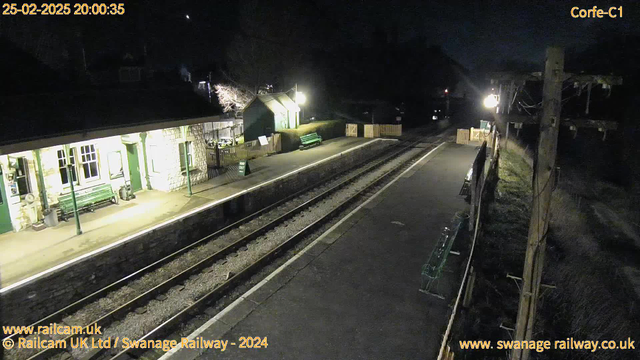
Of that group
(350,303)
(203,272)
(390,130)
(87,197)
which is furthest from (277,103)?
(350,303)

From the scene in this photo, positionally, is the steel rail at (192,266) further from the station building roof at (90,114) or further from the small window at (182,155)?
the station building roof at (90,114)

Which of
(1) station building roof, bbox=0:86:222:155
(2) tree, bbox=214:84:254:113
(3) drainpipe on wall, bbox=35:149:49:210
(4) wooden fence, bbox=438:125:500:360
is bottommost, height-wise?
(4) wooden fence, bbox=438:125:500:360

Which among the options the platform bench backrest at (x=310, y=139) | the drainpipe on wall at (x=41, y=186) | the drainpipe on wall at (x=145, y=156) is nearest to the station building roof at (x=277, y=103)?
the platform bench backrest at (x=310, y=139)

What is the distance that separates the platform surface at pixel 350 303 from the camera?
6.55 metres

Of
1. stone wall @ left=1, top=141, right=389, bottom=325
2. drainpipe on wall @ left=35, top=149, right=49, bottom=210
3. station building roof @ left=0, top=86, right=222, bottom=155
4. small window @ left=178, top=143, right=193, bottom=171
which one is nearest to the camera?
stone wall @ left=1, top=141, right=389, bottom=325

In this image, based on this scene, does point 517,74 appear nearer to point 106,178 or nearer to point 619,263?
point 619,263

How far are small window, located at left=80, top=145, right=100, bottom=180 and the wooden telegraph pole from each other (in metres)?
13.0

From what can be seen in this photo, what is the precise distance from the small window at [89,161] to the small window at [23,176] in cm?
173

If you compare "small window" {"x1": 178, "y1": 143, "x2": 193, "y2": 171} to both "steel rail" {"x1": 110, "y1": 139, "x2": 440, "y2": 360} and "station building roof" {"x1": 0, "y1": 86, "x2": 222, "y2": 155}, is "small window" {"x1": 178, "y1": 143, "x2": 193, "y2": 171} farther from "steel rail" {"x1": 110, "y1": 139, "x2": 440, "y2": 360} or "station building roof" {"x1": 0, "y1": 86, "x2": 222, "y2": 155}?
"steel rail" {"x1": 110, "y1": 139, "x2": 440, "y2": 360}

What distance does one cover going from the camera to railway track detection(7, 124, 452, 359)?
7930 millimetres

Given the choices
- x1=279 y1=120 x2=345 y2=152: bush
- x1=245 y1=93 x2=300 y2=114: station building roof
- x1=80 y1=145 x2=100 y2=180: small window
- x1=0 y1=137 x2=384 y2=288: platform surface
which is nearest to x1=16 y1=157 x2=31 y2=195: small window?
x1=0 y1=137 x2=384 y2=288: platform surface

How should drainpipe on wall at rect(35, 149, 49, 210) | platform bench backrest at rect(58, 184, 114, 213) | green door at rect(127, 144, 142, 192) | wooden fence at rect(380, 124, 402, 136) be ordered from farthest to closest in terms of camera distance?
wooden fence at rect(380, 124, 402, 136), green door at rect(127, 144, 142, 192), platform bench backrest at rect(58, 184, 114, 213), drainpipe on wall at rect(35, 149, 49, 210)

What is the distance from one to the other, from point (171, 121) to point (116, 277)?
604cm

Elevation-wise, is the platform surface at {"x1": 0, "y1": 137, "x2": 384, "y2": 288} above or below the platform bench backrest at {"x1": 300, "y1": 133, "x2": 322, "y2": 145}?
below
